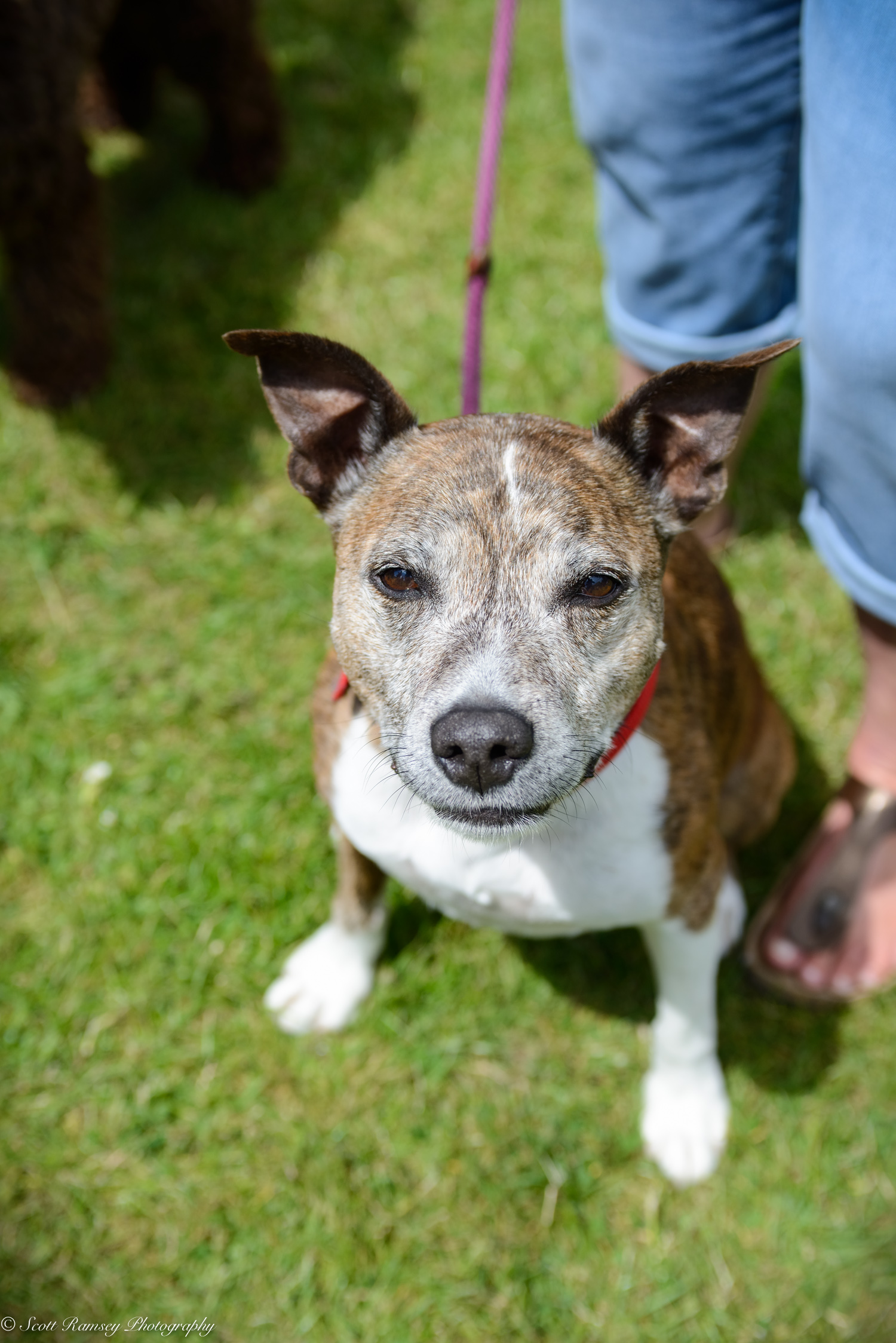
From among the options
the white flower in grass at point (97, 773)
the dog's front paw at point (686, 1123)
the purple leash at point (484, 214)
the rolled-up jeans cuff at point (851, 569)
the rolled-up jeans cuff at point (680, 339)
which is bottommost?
the dog's front paw at point (686, 1123)

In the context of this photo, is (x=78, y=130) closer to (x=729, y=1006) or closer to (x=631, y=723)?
(x=631, y=723)

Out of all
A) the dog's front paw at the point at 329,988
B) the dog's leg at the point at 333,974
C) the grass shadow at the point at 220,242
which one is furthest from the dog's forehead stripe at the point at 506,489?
the grass shadow at the point at 220,242

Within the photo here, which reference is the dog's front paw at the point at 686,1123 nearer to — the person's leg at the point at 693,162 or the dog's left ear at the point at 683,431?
the dog's left ear at the point at 683,431

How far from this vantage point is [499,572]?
6.94 feet

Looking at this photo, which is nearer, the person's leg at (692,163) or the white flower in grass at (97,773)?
the person's leg at (692,163)

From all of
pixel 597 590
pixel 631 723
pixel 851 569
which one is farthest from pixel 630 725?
pixel 851 569

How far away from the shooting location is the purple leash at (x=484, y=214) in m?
2.80

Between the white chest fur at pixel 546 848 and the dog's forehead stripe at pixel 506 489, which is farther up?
the dog's forehead stripe at pixel 506 489

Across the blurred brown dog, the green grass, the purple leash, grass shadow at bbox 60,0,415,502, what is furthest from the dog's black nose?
the blurred brown dog

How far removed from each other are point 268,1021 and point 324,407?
6.58 ft

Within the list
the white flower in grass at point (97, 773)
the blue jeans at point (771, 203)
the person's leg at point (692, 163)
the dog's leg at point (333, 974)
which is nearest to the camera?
the blue jeans at point (771, 203)

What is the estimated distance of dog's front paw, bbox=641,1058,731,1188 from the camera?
3.14 m

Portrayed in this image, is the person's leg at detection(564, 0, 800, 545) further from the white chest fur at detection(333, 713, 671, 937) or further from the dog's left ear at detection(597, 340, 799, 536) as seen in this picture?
the white chest fur at detection(333, 713, 671, 937)

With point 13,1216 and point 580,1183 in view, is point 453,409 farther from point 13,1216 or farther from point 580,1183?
point 13,1216
